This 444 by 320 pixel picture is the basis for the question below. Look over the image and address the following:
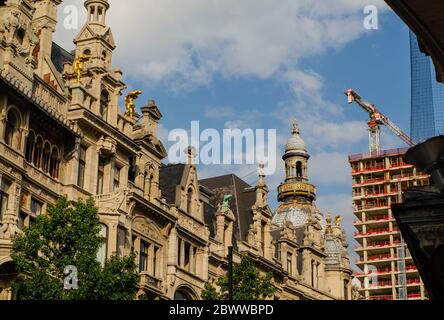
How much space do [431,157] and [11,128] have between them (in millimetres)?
30147

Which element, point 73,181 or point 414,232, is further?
point 73,181

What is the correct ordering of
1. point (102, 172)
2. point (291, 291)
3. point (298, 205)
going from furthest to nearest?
point (298, 205)
point (291, 291)
point (102, 172)

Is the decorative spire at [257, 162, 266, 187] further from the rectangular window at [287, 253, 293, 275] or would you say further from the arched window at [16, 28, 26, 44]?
the arched window at [16, 28, 26, 44]

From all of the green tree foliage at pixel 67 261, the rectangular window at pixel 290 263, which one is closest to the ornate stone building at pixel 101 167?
the green tree foliage at pixel 67 261

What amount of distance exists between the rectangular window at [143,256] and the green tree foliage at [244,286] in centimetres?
523

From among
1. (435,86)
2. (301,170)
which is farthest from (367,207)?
(435,86)

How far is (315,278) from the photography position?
75.5m

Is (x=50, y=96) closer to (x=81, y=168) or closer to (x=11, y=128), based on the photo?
(x=81, y=168)

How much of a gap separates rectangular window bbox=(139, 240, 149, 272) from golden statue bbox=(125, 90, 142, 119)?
298 inches

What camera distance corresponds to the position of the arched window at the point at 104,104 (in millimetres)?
49969

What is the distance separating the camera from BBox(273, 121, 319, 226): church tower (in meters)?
93.4

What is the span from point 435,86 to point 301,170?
86500mm

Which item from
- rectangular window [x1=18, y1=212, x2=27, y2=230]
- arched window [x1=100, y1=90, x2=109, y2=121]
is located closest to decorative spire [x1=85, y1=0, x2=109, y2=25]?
arched window [x1=100, y1=90, x2=109, y2=121]
